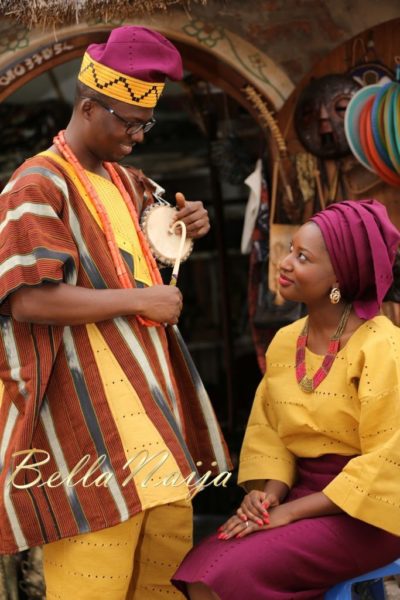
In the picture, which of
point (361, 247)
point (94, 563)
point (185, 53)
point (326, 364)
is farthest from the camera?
point (185, 53)

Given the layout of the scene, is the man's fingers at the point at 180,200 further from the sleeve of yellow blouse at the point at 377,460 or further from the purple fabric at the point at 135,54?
the sleeve of yellow blouse at the point at 377,460

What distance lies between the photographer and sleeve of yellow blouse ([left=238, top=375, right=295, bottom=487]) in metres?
3.43

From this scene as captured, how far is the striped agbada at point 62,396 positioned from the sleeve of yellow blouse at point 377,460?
504 mm

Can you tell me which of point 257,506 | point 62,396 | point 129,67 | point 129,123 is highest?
point 129,67

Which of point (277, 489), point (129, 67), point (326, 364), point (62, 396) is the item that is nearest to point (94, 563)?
point (62, 396)

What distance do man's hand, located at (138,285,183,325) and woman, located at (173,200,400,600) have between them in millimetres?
430

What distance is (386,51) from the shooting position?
445 centimetres

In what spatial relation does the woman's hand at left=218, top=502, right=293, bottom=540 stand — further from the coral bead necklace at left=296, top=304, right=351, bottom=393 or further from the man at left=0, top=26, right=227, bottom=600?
the coral bead necklace at left=296, top=304, right=351, bottom=393

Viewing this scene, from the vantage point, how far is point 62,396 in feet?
9.95

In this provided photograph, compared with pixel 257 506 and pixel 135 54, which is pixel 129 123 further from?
pixel 257 506

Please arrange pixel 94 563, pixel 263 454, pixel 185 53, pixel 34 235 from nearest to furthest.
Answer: pixel 34 235 < pixel 94 563 < pixel 263 454 < pixel 185 53

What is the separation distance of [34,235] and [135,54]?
64cm

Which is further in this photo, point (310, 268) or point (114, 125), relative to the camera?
point (310, 268)

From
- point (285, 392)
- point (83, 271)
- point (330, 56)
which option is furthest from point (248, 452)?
point (330, 56)
